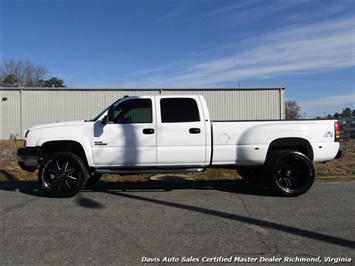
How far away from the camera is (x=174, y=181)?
30.8ft

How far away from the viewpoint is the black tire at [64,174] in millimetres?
7086

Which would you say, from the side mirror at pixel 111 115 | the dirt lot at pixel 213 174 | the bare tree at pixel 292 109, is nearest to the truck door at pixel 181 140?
the side mirror at pixel 111 115

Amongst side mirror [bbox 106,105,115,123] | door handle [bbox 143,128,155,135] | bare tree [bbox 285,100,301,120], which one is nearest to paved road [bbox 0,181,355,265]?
door handle [bbox 143,128,155,135]

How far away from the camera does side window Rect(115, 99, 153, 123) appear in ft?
23.8

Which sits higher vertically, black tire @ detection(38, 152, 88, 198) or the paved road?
black tire @ detection(38, 152, 88, 198)

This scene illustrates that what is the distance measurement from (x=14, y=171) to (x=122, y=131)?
5.70 meters

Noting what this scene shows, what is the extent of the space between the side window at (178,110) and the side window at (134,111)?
0.95ft

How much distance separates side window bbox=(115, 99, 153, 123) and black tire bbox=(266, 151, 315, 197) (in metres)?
2.66

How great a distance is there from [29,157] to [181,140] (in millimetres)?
3060

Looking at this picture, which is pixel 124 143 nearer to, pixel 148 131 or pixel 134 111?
pixel 148 131

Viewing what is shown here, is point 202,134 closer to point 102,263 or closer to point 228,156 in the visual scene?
point 228,156

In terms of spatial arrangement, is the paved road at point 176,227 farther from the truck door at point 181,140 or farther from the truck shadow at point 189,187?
the truck door at point 181,140

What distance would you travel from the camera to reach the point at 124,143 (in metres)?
7.15

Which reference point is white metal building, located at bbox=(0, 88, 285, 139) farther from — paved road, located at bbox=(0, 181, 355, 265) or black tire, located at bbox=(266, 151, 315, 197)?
paved road, located at bbox=(0, 181, 355, 265)
